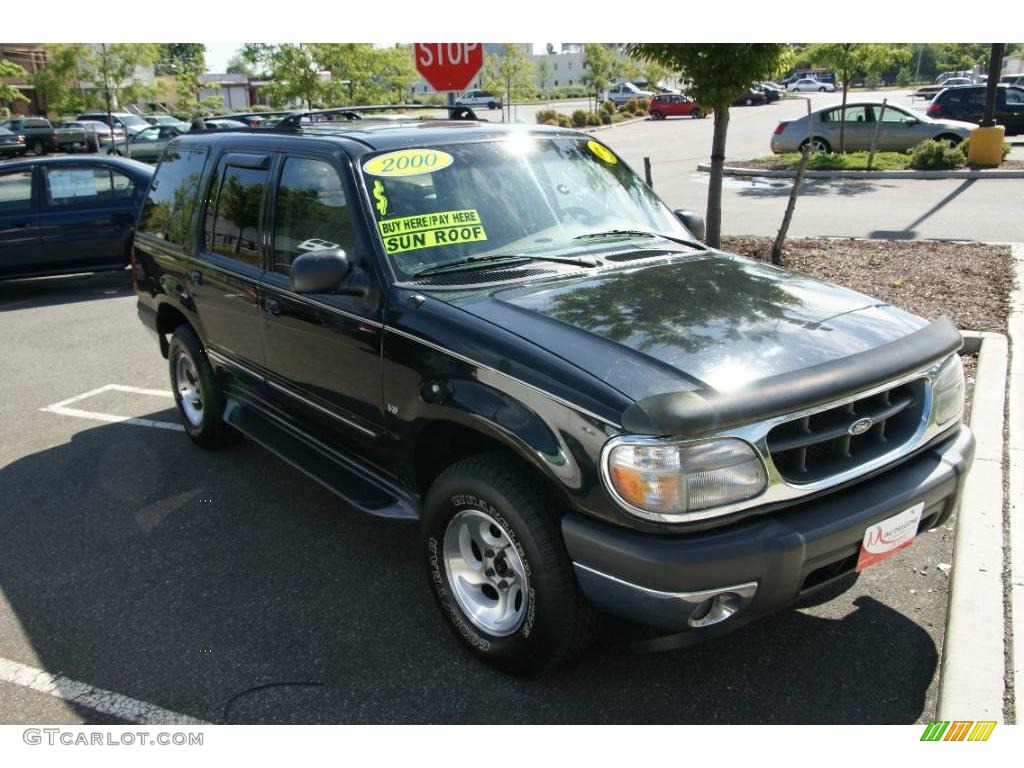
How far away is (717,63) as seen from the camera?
8.77 m

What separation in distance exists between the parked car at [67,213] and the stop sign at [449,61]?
16.5 feet

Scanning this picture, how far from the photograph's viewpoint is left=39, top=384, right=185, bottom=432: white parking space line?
243 inches

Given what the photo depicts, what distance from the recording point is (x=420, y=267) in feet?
11.8

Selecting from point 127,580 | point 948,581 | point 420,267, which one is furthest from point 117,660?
point 948,581

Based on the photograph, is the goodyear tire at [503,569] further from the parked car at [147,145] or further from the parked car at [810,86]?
the parked car at [810,86]

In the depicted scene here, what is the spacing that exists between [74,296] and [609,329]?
9.96 meters

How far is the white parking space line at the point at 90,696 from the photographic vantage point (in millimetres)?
3080

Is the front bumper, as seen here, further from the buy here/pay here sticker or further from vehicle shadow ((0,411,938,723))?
the buy here/pay here sticker

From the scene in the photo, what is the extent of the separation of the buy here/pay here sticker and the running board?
41.7 inches

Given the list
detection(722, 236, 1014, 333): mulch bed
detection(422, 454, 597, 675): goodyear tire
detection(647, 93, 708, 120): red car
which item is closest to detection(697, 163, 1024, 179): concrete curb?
detection(722, 236, 1014, 333): mulch bed

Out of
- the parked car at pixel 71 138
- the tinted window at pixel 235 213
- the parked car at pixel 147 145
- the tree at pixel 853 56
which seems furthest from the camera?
the parked car at pixel 71 138

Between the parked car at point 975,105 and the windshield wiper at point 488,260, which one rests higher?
the parked car at point 975,105

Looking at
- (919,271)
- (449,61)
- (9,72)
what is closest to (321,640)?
(449,61)

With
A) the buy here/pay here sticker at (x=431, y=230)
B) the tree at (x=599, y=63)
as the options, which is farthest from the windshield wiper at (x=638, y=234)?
the tree at (x=599, y=63)
